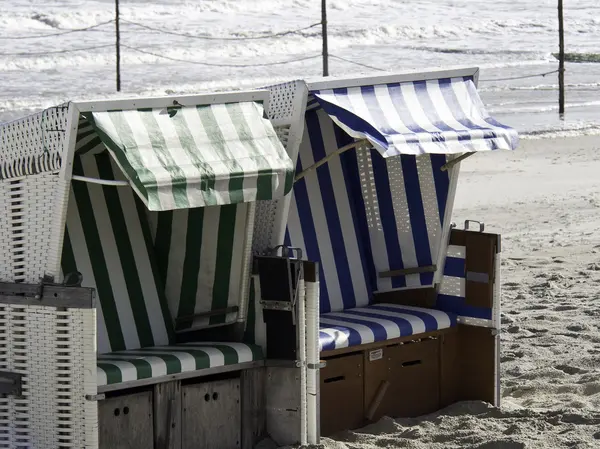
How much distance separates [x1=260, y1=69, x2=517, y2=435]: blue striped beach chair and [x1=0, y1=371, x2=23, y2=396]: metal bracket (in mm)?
1438

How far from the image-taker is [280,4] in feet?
143

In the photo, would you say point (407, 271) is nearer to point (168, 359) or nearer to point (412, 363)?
point (412, 363)

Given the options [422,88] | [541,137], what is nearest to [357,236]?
[422,88]

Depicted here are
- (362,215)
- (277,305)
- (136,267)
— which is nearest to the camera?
(277,305)

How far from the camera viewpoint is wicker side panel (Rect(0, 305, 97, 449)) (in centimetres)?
457

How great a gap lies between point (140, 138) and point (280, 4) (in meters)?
39.8

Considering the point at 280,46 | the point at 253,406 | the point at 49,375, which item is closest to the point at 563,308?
the point at 253,406

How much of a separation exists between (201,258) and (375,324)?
2.98ft

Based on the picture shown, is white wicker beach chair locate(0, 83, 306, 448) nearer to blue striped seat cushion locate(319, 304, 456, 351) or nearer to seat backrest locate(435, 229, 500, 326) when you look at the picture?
blue striped seat cushion locate(319, 304, 456, 351)

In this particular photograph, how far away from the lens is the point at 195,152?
470cm

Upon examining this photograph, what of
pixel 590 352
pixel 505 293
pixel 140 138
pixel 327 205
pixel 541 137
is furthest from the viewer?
pixel 541 137

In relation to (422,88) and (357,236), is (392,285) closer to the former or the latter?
(357,236)

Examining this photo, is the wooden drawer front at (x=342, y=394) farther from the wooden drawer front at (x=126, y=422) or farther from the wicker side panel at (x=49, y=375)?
the wicker side panel at (x=49, y=375)

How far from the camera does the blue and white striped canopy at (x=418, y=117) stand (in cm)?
514
